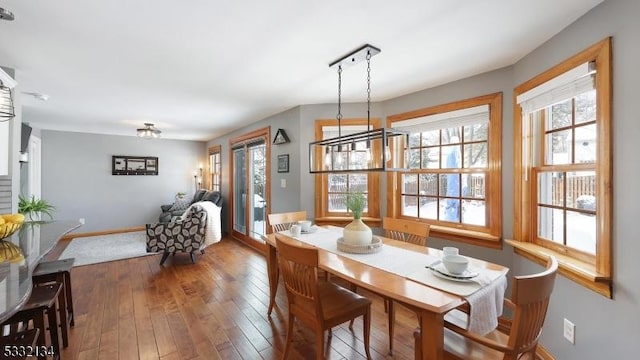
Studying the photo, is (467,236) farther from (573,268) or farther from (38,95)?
(38,95)

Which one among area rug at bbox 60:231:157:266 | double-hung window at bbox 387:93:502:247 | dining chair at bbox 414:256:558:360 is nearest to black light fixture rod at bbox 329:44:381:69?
double-hung window at bbox 387:93:502:247

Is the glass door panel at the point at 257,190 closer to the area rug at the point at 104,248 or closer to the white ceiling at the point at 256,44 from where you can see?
the white ceiling at the point at 256,44

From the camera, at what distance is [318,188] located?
3.59 meters

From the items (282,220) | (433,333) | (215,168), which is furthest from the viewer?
(215,168)

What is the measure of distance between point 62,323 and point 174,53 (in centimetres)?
228

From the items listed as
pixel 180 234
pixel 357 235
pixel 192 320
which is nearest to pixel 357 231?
pixel 357 235

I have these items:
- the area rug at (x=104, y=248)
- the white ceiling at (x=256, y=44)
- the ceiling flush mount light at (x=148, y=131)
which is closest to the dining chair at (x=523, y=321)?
the white ceiling at (x=256, y=44)

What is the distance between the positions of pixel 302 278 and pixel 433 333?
0.78 m

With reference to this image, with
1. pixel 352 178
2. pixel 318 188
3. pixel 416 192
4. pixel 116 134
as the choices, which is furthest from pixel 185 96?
pixel 116 134

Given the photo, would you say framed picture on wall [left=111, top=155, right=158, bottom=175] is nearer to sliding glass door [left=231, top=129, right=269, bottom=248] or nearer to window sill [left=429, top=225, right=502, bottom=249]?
sliding glass door [left=231, top=129, right=269, bottom=248]

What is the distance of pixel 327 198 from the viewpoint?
3.60 meters

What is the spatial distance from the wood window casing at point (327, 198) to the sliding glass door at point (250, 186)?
115 cm

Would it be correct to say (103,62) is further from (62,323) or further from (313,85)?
(62,323)

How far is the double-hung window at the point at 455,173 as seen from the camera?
8.25ft
